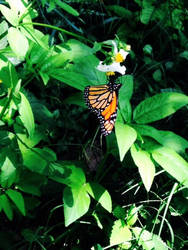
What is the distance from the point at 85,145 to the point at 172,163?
29.3 inches

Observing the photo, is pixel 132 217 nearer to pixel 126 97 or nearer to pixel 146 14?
pixel 126 97

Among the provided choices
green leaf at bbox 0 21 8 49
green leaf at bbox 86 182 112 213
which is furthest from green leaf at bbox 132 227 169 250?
green leaf at bbox 0 21 8 49

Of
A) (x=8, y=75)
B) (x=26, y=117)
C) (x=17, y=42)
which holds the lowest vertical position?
(x=26, y=117)

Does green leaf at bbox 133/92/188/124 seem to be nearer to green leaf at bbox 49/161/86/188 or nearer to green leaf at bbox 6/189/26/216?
green leaf at bbox 49/161/86/188

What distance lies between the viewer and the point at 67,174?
1.82 metres

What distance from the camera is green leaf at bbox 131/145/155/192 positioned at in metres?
1.55

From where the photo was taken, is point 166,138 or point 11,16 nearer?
point 11,16

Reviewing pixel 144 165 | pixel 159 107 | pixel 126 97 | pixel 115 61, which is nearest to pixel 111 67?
pixel 115 61

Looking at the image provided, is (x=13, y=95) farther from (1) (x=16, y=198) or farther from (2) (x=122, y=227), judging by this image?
(2) (x=122, y=227)

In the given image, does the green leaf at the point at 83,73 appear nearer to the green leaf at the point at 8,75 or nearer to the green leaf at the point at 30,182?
the green leaf at the point at 8,75

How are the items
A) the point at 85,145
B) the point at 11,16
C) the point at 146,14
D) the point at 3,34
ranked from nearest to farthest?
the point at 11,16
the point at 3,34
the point at 85,145
the point at 146,14

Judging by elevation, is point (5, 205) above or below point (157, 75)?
above

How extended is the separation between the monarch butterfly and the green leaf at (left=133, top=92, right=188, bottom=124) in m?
0.14

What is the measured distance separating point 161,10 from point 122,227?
2019 millimetres
